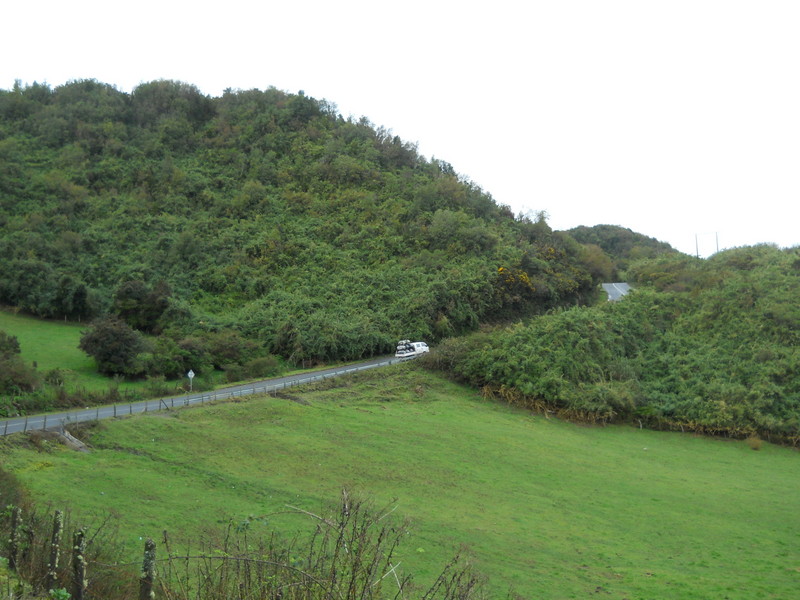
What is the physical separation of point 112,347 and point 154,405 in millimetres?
8910

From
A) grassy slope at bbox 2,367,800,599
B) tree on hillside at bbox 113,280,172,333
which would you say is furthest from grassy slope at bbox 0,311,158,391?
grassy slope at bbox 2,367,800,599

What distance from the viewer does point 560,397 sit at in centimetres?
3662

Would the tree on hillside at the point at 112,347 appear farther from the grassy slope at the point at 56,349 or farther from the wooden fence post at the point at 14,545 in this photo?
the wooden fence post at the point at 14,545

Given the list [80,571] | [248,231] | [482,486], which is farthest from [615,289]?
[80,571]

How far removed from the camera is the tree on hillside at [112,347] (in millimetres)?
36062

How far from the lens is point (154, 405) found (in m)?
28.6

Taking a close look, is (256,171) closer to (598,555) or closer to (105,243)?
(105,243)

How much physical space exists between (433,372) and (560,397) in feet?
24.4

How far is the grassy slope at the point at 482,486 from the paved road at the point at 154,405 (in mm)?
1786

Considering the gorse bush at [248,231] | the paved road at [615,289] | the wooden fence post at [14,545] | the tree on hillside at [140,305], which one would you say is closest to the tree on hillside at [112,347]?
the gorse bush at [248,231]

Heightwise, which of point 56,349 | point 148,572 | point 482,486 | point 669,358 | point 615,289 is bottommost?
point 482,486

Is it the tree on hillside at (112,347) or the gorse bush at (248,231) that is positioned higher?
the gorse bush at (248,231)

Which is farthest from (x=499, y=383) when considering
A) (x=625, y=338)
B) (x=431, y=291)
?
(x=431, y=291)

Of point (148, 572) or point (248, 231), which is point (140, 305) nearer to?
point (248, 231)
